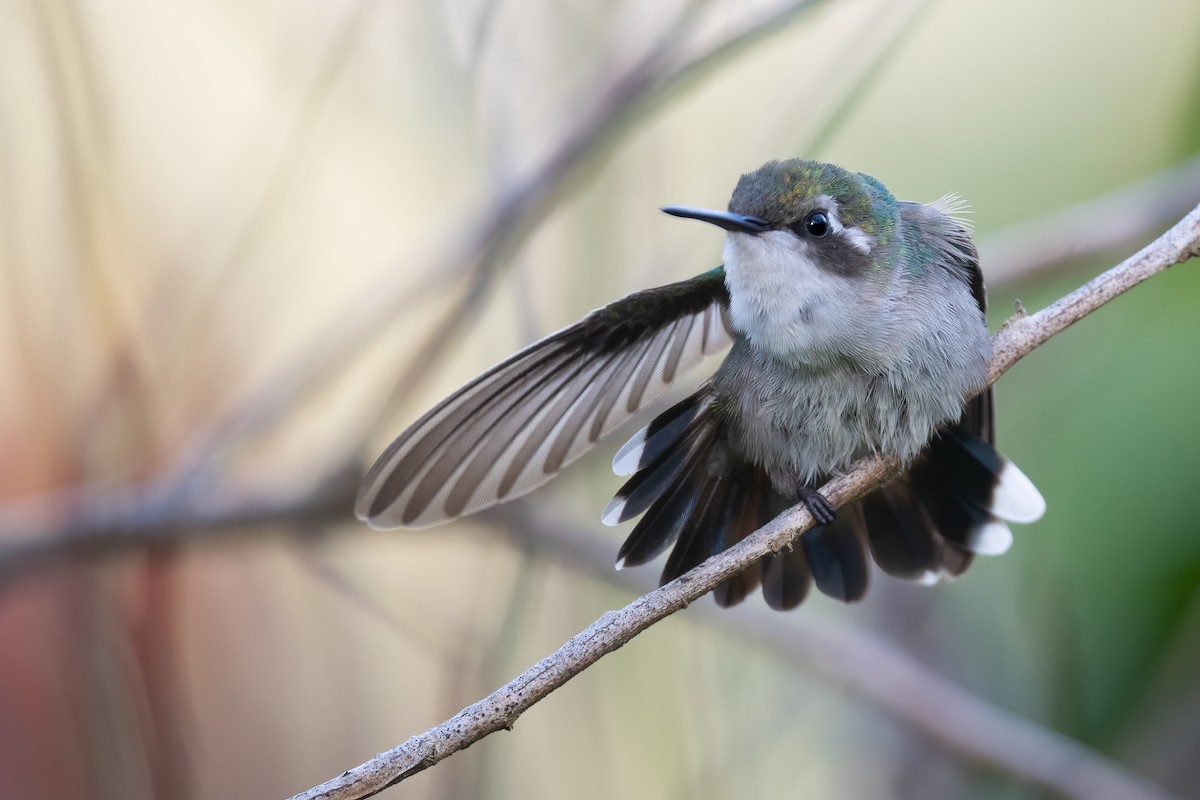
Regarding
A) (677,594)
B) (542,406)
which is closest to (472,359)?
(542,406)

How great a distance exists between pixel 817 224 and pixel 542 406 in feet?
2.28

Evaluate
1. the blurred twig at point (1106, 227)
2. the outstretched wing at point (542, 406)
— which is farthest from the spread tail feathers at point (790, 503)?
the blurred twig at point (1106, 227)

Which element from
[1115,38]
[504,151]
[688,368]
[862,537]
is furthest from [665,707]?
[1115,38]

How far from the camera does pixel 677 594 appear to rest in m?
1.79

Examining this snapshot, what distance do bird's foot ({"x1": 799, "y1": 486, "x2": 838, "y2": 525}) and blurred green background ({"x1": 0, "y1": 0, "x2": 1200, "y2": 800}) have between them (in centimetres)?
73

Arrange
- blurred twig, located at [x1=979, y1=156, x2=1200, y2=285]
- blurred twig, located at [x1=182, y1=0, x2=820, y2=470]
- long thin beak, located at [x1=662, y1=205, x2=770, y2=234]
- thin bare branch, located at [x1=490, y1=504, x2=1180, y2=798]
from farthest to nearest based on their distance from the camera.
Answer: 1. blurred twig, located at [x1=979, y1=156, x2=1200, y2=285]
2. thin bare branch, located at [x1=490, y1=504, x2=1180, y2=798]
3. blurred twig, located at [x1=182, y1=0, x2=820, y2=470]
4. long thin beak, located at [x1=662, y1=205, x2=770, y2=234]

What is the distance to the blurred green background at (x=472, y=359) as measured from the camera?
2873 mm

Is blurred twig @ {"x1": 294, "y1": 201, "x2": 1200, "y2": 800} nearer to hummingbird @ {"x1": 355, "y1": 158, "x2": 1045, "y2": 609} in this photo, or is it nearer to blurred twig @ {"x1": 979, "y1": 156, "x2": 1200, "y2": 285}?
hummingbird @ {"x1": 355, "y1": 158, "x2": 1045, "y2": 609}

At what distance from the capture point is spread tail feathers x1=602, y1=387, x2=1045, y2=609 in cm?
261

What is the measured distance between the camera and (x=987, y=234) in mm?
4676

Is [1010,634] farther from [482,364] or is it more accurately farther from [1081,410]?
[482,364]

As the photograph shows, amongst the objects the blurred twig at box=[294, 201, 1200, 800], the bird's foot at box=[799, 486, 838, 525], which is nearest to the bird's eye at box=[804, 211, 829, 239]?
the blurred twig at box=[294, 201, 1200, 800]

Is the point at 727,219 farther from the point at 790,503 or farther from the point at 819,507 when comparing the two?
the point at 790,503

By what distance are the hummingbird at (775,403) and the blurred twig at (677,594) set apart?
80mm
